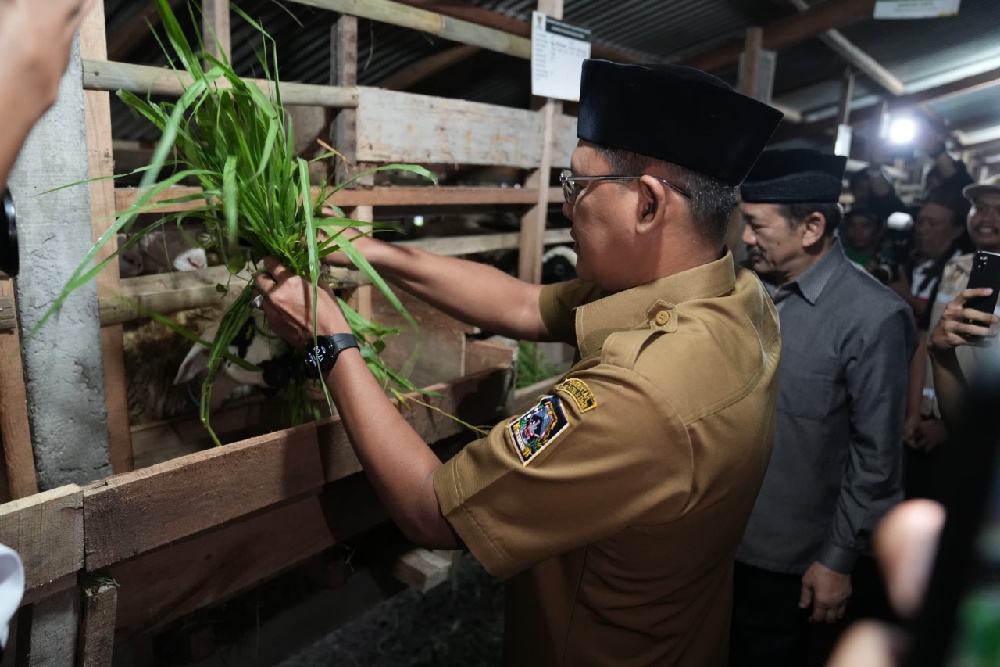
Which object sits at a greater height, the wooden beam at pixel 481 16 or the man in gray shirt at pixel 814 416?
the wooden beam at pixel 481 16

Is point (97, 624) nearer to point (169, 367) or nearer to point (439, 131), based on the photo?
point (169, 367)

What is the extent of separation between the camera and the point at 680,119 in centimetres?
136

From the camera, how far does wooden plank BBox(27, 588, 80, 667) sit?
1131mm

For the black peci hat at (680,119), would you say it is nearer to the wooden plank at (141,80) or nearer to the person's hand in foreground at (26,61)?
the wooden plank at (141,80)

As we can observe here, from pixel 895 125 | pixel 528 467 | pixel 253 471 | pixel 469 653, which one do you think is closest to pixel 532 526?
pixel 528 467

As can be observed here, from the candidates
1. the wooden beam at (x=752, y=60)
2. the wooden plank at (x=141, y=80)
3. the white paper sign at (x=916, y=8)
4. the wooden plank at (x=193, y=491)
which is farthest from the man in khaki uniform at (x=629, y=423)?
the wooden beam at (x=752, y=60)

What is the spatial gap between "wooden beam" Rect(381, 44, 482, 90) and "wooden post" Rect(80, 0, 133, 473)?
2031 mm

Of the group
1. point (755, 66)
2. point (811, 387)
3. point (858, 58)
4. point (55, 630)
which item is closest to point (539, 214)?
point (811, 387)

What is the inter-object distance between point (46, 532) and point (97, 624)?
0.23 m

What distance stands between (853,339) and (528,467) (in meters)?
1.58

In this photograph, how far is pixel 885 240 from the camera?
17.0 feet

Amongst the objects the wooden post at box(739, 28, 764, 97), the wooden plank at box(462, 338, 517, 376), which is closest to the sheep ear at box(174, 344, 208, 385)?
the wooden plank at box(462, 338, 517, 376)

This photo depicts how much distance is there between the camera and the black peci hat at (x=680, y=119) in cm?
136

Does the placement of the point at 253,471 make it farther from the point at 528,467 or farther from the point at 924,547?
the point at 924,547
